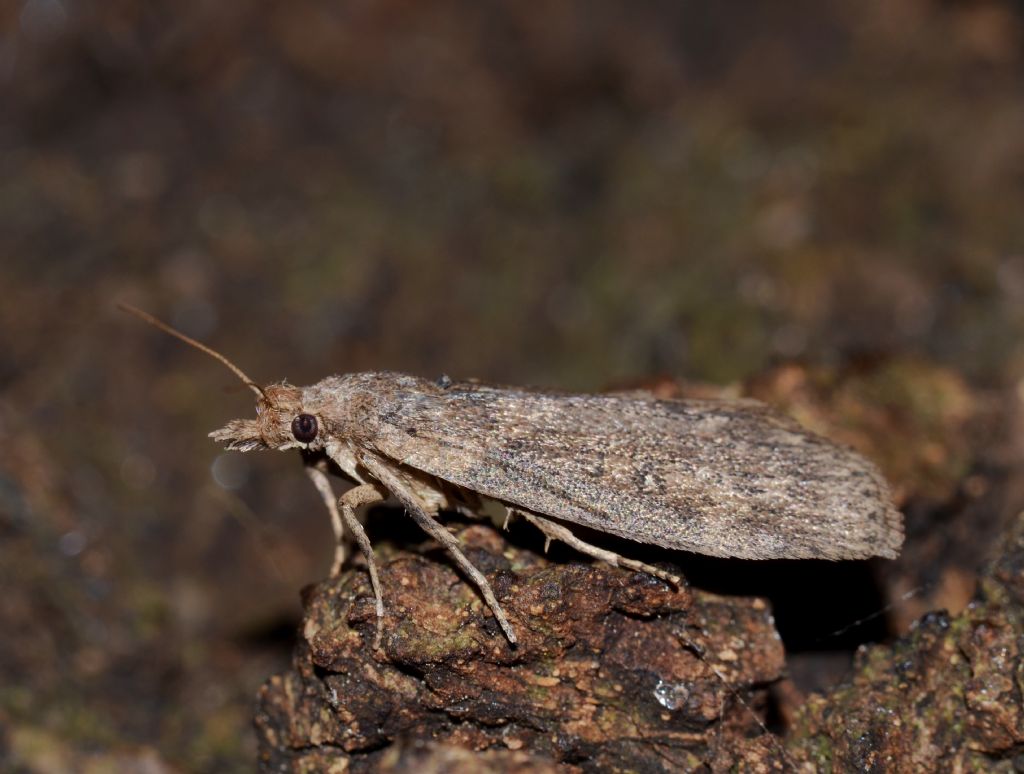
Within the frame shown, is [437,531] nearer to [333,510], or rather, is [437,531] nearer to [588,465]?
[588,465]

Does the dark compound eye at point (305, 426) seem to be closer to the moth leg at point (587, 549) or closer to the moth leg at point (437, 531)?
the moth leg at point (437, 531)

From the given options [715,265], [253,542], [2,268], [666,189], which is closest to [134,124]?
[2,268]

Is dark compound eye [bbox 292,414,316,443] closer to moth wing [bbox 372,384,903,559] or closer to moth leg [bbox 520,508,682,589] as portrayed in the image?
moth wing [bbox 372,384,903,559]

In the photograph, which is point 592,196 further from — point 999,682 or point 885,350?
point 999,682

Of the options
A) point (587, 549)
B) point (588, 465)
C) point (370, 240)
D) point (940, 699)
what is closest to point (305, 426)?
point (588, 465)

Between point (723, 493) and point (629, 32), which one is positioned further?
point (629, 32)

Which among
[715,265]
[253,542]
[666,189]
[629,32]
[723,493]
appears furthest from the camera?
[629,32]

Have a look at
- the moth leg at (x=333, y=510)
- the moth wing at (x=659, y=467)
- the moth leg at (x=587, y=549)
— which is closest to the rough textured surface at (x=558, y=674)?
the moth leg at (x=587, y=549)
